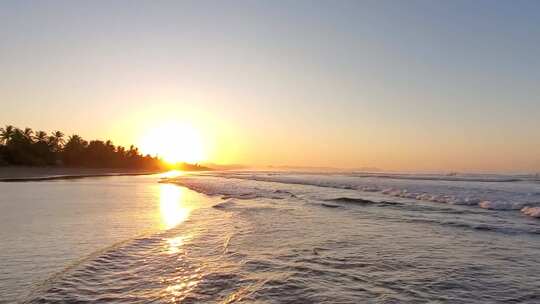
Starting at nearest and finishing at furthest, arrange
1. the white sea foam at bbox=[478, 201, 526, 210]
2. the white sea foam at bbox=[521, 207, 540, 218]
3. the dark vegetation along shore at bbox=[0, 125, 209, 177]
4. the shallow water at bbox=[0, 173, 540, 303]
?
the shallow water at bbox=[0, 173, 540, 303] → the white sea foam at bbox=[521, 207, 540, 218] → the white sea foam at bbox=[478, 201, 526, 210] → the dark vegetation along shore at bbox=[0, 125, 209, 177]

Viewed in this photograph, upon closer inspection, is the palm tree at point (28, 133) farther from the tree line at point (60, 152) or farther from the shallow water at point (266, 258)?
the shallow water at point (266, 258)

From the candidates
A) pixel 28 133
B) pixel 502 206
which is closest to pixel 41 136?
pixel 28 133

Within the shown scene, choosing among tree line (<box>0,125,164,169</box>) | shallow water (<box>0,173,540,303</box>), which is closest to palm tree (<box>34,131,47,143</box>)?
tree line (<box>0,125,164,169</box>)

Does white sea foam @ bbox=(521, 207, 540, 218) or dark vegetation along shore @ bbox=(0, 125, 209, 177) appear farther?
dark vegetation along shore @ bbox=(0, 125, 209, 177)

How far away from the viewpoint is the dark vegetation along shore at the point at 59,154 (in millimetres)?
80875

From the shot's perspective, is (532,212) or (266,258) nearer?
(266,258)

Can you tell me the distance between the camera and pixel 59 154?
331 ft

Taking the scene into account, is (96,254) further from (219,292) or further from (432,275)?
(432,275)

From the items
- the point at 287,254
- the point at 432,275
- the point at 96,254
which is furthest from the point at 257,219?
the point at 432,275

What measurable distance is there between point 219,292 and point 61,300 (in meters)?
2.35

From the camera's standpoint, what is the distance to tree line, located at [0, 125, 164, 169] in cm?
8131

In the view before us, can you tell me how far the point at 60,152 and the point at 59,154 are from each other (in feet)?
3.77

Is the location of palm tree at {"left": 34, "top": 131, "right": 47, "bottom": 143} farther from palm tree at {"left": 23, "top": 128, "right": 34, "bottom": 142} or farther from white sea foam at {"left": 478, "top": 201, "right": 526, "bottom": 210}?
white sea foam at {"left": 478, "top": 201, "right": 526, "bottom": 210}

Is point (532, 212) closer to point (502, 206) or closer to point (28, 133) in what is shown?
point (502, 206)
